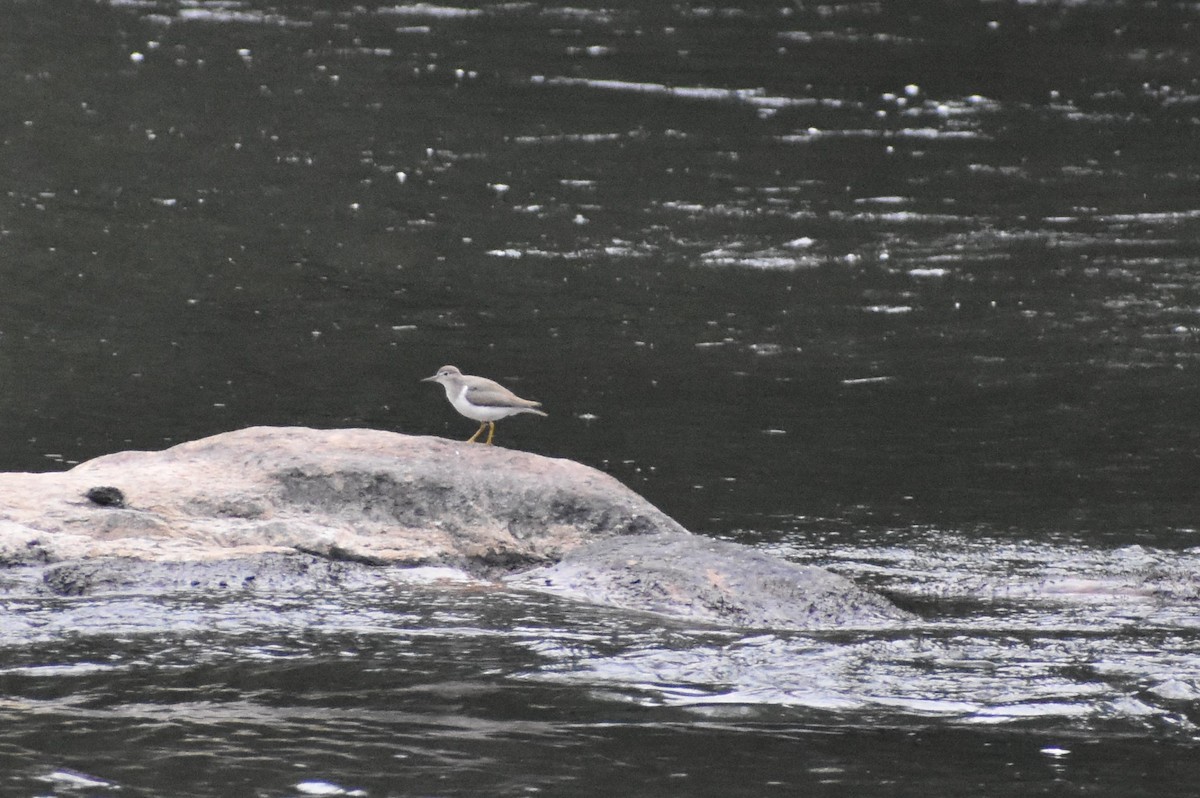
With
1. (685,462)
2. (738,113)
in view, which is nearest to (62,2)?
(738,113)

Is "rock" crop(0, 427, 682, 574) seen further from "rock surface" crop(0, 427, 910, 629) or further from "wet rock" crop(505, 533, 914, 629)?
"wet rock" crop(505, 533, 914, 629)

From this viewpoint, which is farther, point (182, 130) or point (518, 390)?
point (182, 130)

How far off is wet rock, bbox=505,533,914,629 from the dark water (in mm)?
340

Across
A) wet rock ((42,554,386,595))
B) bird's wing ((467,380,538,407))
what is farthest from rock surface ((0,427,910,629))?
bird's wing ((467,380,538,407))

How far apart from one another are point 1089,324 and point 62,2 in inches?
922

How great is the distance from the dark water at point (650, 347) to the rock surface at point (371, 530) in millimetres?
318

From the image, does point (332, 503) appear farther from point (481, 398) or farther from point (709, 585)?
point (709, 585)

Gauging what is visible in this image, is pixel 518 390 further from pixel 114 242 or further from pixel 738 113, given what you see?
pixel 738 113

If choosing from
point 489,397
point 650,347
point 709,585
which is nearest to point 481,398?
point 489,397

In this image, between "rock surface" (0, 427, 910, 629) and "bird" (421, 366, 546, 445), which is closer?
"rock surface" (0, 427, 910, 629)

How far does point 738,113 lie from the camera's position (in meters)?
26.1

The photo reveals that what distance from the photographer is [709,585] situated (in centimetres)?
908

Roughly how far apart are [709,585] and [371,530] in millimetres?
1848

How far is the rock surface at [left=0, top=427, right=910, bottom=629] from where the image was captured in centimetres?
880
